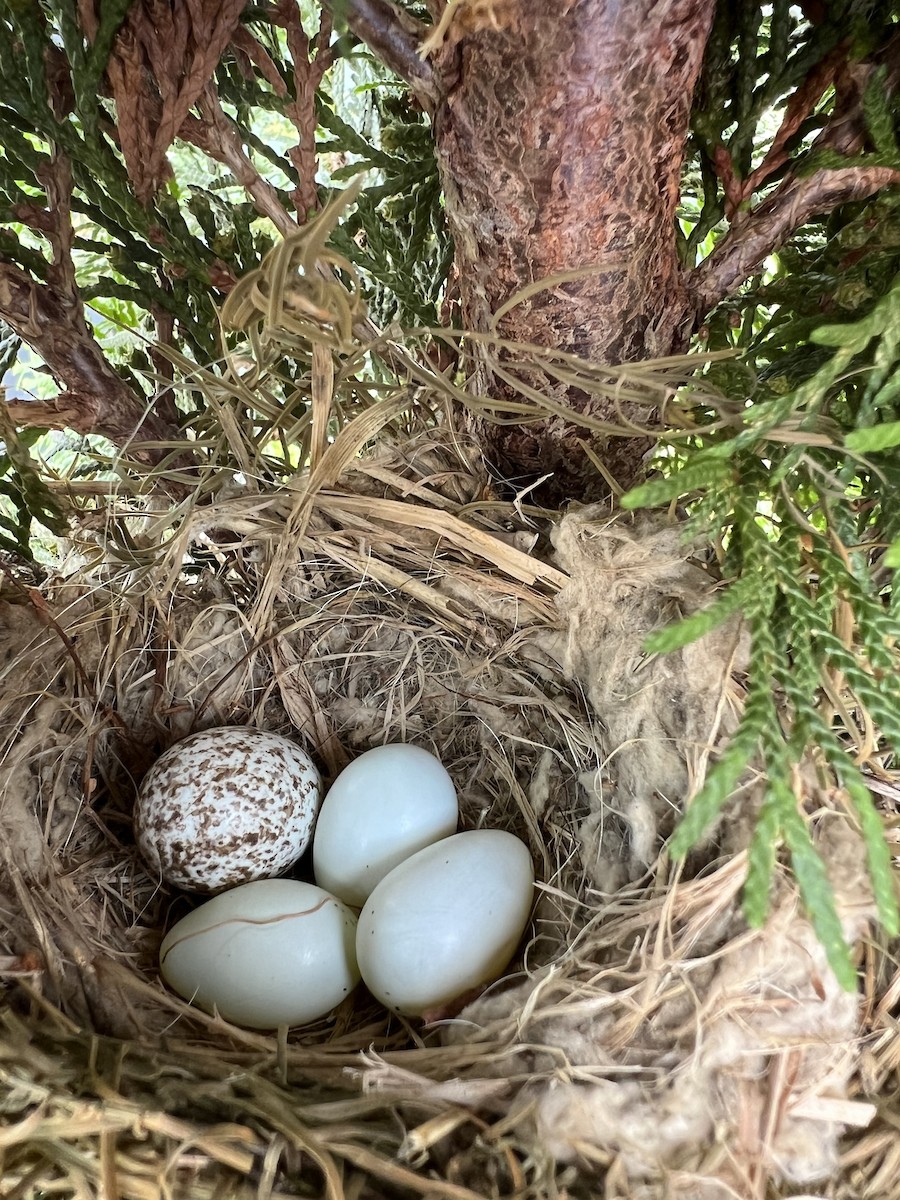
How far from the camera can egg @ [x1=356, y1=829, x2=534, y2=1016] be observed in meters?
0.77

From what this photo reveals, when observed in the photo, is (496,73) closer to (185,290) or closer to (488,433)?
(488,433)

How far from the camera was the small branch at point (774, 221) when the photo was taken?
71 cm

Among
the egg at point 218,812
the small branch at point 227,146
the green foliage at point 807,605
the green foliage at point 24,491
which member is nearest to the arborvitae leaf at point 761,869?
the green foliage at point 807,605

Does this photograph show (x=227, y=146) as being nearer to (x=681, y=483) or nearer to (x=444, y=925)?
(x=681, y=483)

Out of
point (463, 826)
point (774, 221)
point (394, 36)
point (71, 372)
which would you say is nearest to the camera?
point (394, 36)

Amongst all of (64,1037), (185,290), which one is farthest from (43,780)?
(185,290)

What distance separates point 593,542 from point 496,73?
407 mm

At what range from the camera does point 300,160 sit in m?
0.82

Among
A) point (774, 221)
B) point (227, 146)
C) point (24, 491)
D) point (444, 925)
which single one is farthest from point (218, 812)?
point (774, 221)

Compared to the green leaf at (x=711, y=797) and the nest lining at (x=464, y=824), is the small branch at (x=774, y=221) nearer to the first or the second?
the nest lining at (x=464, y=824)

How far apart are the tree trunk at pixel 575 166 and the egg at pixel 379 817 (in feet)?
1.36

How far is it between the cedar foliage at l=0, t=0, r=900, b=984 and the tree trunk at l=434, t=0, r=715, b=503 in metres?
0.11

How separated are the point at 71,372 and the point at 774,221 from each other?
72 centimetres

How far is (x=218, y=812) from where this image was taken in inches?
35.0
